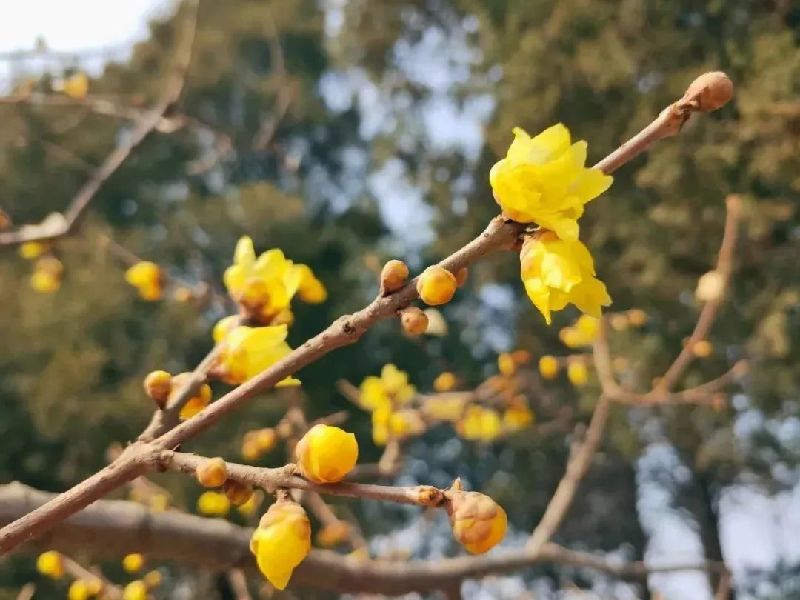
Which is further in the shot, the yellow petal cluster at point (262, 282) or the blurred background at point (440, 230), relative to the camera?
the blurred background at point (440, 230)

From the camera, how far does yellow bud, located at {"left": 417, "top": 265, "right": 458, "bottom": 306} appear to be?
295mm

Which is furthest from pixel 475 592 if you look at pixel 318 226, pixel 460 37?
pixel 318 226

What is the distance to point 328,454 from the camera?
0.29 m

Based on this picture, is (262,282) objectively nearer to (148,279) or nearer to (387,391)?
(148,279)

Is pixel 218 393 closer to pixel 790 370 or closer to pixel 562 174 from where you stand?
pixel 790 370

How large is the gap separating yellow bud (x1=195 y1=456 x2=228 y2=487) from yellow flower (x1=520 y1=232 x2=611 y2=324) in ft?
0.47

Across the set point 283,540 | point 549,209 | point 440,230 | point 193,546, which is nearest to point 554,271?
point 549,209

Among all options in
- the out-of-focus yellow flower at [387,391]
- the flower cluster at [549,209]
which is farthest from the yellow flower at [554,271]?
the out-of-focus yellow flower at [387,391]

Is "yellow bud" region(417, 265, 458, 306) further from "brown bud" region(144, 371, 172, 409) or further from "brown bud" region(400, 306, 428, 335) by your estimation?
"brown bud" region(144, 371, 172, 409)

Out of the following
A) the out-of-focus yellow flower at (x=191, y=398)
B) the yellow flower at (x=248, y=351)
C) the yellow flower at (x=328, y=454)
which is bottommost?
the yellow flower at (x=328, y=454)

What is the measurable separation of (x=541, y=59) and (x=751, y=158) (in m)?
0.69

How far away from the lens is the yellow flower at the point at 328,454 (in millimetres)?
287

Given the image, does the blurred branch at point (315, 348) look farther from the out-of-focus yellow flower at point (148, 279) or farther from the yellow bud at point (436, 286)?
the out-of-focus yellow flower at point (148, 279)

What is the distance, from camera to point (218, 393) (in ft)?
9.02
